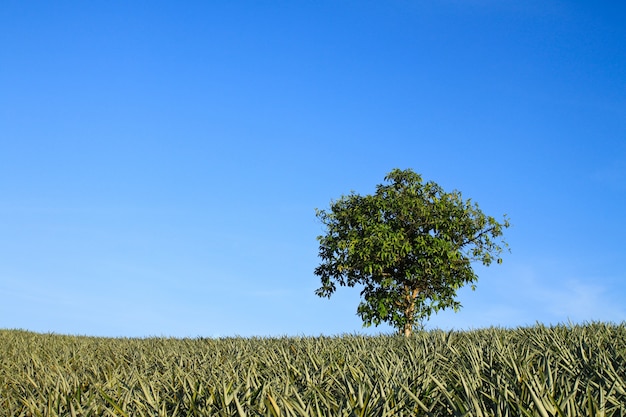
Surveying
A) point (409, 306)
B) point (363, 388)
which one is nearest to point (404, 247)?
point (409, 306)

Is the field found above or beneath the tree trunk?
beneath

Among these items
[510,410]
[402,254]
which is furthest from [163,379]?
[402,254]

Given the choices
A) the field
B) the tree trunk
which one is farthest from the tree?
the field

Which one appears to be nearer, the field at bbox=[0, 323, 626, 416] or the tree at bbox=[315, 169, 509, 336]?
the field at bbox=[0, 323, 626, 416]

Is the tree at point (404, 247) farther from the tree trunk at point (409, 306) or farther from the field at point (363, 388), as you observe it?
the field at point (363, 388)

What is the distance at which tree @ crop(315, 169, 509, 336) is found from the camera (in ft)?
79.0

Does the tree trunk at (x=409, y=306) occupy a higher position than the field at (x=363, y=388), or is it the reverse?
the tree trunk at (x=409, y=306)

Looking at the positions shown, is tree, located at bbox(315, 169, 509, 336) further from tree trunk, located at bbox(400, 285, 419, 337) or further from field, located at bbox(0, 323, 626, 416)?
field, located at bbox(0, 323, 626, 416)

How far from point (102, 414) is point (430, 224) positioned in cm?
2204

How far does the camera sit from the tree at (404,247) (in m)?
24.1

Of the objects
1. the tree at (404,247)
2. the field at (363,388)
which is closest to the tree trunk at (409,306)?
the tree at (404,247)

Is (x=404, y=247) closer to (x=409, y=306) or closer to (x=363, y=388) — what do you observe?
(x=409, y=306)

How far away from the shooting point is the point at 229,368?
5.98 metres

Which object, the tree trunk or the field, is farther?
the tree trunk
